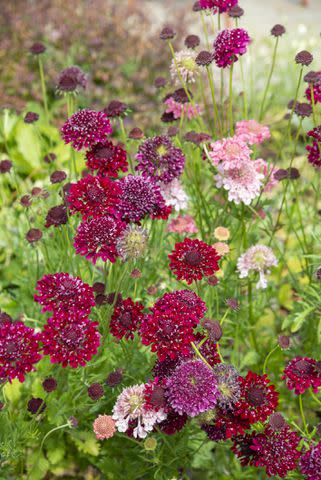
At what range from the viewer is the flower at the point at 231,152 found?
7.07ft

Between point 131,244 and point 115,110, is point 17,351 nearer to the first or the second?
point 131,244

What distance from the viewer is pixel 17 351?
1.71m

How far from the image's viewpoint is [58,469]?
2.41m

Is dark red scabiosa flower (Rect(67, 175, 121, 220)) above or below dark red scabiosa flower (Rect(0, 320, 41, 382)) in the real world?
above

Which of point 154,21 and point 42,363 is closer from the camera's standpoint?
point 42,363

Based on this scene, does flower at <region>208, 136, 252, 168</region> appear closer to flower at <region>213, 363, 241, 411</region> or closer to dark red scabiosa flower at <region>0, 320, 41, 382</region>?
flower at <region>213, 363, 241, 411</region>

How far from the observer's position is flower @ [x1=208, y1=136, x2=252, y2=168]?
7.07ft

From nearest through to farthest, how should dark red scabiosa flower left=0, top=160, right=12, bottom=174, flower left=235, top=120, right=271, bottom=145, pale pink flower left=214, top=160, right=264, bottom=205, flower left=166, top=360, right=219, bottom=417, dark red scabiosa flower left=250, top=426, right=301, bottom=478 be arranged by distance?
flower left=166, top=360, right=219, bottom=417, dark red scabiosa flower left=250, top=426, right=301, bottom=478, pale pink flower left=214, top=160, right=264, bottom=205, flower left=235, top=120, right=271, bottom=145, dark red scabiosa flower left=0, top=160, right=12, bottom=174

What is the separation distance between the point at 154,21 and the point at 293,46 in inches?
55.5

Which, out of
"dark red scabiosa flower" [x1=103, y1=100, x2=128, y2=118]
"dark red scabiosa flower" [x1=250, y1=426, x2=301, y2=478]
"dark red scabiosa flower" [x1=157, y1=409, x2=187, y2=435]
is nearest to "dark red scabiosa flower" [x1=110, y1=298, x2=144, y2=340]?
"dark red scabiosa flower" [x1=157, y1=409, x2=187, y2=435]

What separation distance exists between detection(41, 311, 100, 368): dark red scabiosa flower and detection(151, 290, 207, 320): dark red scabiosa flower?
0.21 meters

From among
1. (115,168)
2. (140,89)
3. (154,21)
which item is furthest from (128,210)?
(154,21)

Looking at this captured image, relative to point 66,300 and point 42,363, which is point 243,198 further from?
point 42,363

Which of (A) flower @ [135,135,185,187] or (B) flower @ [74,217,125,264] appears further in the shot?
(A) flower @ [135,135,185,187]
